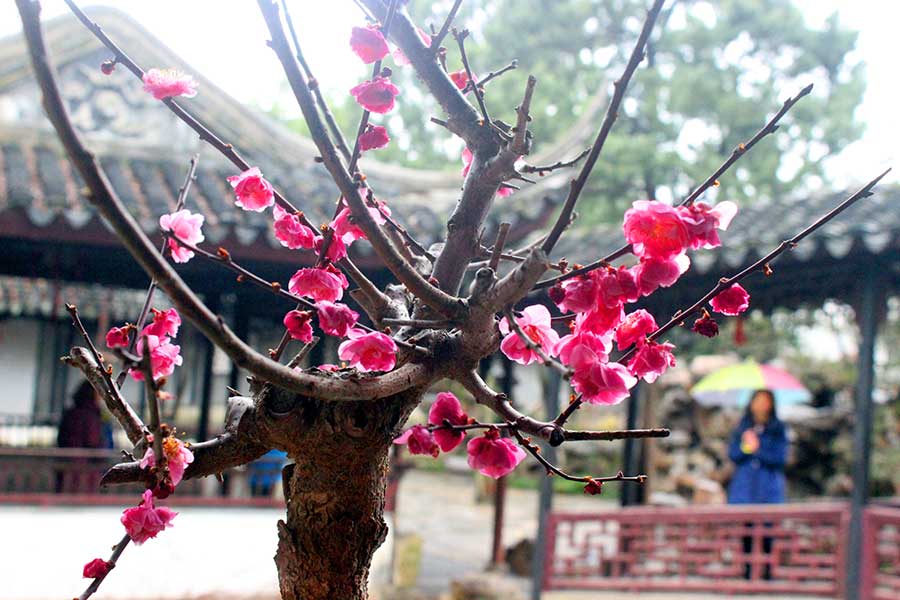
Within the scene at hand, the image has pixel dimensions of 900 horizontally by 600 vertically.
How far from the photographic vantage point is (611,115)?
98cm

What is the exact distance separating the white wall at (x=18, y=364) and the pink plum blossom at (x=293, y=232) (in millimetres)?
9467

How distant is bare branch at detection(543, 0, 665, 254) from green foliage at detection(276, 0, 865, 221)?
13.0 meters

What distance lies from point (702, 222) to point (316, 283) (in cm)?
56

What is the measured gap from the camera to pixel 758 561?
5.36 meters

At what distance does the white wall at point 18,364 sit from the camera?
960cm

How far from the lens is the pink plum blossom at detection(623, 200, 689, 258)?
3.34 feet

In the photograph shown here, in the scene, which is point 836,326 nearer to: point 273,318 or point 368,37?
point 273,318

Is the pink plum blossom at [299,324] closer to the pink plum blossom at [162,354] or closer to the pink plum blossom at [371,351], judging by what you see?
the pink plum blossom at [371,351]

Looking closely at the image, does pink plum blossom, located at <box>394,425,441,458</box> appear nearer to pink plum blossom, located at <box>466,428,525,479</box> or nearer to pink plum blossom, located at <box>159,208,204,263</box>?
pink plum blossom, located at <box>466,428,525,479</box>

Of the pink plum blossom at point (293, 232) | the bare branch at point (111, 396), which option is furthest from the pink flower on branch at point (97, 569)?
the pink plum blossom at point (293, 232)

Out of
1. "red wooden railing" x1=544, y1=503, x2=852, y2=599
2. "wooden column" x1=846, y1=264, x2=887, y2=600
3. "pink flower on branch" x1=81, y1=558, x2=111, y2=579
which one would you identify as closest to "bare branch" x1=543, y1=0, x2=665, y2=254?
"pink flower on branch" x1=81, y1=558, x2=111, y2=579

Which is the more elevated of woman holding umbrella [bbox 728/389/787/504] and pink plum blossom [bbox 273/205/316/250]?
pink plum blossom [bbox 273/205/316/250]

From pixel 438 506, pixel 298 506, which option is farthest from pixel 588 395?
pixel 438 506

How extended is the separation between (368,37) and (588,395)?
0.61 m
